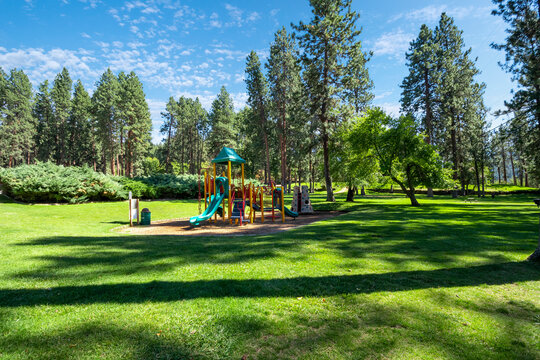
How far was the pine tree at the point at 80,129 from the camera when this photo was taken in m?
51.1

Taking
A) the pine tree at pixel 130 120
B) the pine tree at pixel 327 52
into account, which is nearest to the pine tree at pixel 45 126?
the pine tree at pixel 130 120

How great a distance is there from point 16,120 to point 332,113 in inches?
2192

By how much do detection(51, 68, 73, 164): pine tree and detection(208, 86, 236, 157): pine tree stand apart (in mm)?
28494

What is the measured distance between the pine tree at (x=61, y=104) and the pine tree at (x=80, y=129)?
1.20 meters

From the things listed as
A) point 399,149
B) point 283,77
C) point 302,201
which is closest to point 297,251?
point 302,201

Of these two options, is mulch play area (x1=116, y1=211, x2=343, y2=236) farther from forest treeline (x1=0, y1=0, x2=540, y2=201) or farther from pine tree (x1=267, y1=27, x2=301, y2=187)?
pine tree (x1=267, y1=27, x2=301, y2=187)

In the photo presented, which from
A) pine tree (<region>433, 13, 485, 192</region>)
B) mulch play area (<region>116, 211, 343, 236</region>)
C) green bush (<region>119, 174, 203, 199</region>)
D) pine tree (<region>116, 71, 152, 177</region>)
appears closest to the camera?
mulch play area (<region>116, 211, 343, 236</region>)

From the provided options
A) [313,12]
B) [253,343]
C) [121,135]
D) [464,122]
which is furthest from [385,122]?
[121,135]

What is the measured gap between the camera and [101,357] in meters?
2.54

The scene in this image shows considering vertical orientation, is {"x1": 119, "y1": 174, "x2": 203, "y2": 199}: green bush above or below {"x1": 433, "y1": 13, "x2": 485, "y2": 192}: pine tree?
below

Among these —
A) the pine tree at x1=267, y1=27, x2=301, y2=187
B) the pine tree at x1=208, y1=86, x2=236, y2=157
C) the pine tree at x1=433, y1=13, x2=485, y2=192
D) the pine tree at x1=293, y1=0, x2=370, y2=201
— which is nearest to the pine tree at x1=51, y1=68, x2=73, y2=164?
the pine tree at x1=208, y1=86, x2=236, y2=157

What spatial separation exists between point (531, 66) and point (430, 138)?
51.3 ft

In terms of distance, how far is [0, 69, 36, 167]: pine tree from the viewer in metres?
43.0

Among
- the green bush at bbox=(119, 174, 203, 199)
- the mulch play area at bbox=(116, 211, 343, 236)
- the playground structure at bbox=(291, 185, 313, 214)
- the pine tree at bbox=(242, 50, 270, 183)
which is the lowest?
the mulch play area at bbox=(116, 211, 343, 236)
